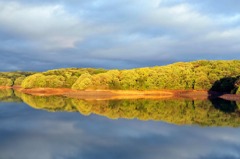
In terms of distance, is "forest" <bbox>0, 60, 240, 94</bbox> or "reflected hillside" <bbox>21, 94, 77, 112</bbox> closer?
"reflected hillside" <bbox>21, 94, 77, 112</bbox>

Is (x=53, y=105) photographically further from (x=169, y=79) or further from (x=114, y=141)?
(x=169, y=79)

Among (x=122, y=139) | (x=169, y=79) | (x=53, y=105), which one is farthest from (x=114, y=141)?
(x=169, y=79)

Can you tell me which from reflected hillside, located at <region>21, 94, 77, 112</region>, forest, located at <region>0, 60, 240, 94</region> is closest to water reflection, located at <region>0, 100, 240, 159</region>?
reflected hillside, located at <region>21, 94, 77, 112</region>

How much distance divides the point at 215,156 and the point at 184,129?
17.2m

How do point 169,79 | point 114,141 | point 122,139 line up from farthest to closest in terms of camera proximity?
point 169,79, point 122,139, point 114,141

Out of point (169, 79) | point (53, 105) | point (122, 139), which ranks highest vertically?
point (169, 79)

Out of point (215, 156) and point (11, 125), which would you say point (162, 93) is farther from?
point (215, 156)

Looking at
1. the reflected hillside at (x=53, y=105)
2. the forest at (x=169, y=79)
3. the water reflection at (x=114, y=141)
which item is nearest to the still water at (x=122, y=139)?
the water reflection at (x=114, y=141)

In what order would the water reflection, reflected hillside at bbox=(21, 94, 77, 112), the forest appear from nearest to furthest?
the water reflection, reflected hillside at bbox=(21, 94, 77, 112), the forest

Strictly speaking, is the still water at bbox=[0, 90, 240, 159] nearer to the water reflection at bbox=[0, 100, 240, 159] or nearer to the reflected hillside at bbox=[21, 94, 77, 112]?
the water reflection at bbox=[0, 100, 240, 159]

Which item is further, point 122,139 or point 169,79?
point 169,79

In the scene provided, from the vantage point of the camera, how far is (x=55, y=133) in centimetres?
4431

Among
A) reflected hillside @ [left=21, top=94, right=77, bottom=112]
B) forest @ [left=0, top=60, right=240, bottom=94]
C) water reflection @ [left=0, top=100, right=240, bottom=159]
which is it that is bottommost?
water reflection @ [left=0, top=100, right=240, bottom=159]

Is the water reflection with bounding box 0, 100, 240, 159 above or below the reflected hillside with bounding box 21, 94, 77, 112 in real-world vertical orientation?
below
